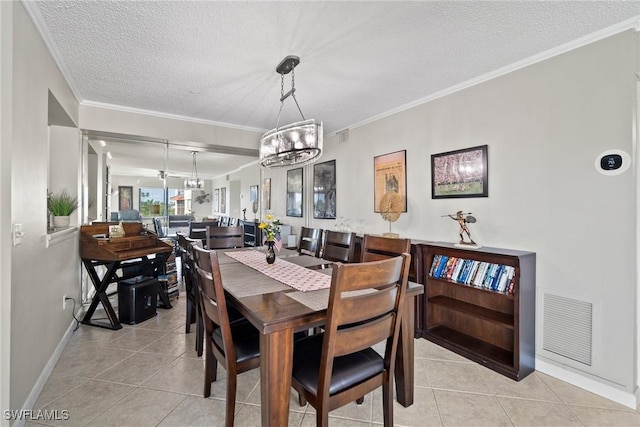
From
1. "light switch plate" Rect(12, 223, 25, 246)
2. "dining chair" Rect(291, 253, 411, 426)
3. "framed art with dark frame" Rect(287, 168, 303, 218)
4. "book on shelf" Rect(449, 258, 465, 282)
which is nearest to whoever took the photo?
"dining chair" Rect(291, 253, 411, 426)

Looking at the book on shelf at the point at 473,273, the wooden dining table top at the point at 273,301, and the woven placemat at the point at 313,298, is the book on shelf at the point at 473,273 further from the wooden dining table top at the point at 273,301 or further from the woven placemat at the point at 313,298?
the woven placemat at the point at 313,298

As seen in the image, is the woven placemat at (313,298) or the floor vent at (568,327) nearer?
the woven placemat at (313,298)

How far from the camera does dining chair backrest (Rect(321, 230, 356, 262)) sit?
8.90 ft

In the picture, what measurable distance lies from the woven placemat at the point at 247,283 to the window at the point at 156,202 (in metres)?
2.68

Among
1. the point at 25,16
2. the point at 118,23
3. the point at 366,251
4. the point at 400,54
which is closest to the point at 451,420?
the point at 366,251

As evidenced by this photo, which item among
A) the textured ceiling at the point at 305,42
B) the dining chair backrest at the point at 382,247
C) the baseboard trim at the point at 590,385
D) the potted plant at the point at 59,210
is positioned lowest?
the baseboard trim at the point at 590,385

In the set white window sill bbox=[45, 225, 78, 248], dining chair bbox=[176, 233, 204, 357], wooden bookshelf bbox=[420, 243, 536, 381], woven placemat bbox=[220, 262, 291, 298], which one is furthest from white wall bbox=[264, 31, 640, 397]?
white window sill bbox=[45, 225, 78, 248]

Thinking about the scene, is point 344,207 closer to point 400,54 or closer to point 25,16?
point 400,54

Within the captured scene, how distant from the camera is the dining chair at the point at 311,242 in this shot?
3.16m

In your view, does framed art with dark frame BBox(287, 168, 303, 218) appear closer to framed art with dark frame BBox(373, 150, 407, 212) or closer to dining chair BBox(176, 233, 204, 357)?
framed art with dark frame BBox(373, 150, 407, 212)

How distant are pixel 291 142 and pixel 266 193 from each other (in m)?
3.88

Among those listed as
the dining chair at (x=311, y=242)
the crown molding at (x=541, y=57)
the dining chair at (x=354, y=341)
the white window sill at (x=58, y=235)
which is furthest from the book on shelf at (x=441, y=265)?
the white window sill at (x=58, y=235)

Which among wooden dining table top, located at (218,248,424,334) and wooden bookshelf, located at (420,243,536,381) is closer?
wooden dining table top, located at (218,248,424,334)

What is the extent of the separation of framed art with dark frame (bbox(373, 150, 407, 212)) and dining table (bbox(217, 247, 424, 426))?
62.9 inches
